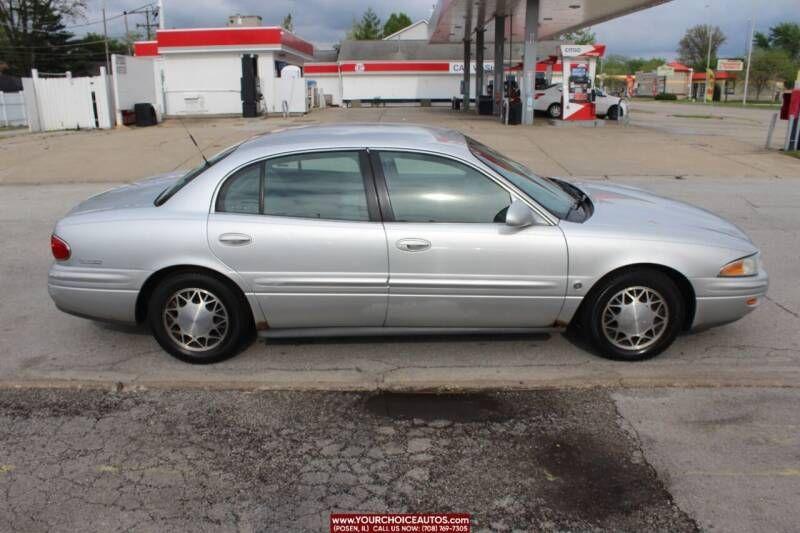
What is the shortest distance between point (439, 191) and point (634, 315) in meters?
1.48

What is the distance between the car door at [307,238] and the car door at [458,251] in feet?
0.41

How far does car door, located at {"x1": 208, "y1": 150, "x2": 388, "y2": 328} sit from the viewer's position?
416 centimetres

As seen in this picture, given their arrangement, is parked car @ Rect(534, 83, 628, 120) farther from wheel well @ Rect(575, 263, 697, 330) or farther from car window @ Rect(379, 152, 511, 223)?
car window @ Rect(379, 152, 511, 223)

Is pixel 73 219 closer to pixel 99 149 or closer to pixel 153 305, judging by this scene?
pixel 153 305

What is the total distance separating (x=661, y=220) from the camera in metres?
4.48

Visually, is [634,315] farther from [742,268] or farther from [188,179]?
[188,179]

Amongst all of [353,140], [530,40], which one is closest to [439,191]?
[353,140]

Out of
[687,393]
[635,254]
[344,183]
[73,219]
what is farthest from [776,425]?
[73,219]

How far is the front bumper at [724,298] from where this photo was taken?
14.0ft

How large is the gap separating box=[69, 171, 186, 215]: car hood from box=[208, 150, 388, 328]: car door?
0.72m

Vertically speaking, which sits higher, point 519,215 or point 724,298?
point 519,215

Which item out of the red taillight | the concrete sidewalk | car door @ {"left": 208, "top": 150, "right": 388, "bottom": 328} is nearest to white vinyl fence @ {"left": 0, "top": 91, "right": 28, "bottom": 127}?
the concrete sidewalk

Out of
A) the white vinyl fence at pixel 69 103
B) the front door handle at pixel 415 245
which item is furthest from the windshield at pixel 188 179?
the white vinyl fence at pixel 69 103

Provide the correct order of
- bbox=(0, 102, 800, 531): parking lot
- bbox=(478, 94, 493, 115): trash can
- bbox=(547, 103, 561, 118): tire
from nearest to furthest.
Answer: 1. bbox=(0, 102, 800, 531): parking lot
2. bbox=(547, 103, 561, 118): tire
3. bbox=(478, 94, 493, 115): trash can
